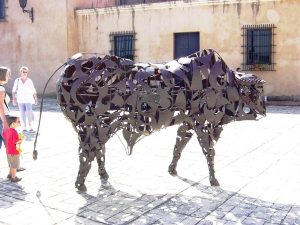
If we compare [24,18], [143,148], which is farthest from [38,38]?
[143,148]

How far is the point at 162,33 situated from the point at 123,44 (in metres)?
2.17

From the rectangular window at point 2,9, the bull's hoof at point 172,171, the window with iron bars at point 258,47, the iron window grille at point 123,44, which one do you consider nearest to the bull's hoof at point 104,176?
the bull's hoof at point 172,171

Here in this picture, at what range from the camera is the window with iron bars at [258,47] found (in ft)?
53.2

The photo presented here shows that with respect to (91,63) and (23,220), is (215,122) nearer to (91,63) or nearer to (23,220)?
(91,63)

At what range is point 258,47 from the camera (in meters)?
16.6

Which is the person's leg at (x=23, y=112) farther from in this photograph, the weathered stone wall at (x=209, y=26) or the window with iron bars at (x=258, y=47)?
the window with iron bars at (x=258, y=47)

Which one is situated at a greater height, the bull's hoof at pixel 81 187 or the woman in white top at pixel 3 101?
the woman in white top at pixel 3 101

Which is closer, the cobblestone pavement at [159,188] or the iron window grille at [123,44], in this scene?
the cobblestone pavement at [159,188]

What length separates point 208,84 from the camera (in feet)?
16.9

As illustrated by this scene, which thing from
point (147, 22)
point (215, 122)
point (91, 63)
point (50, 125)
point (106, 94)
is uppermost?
point (147, 22)

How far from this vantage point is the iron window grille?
18828mm

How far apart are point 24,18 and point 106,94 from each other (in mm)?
17537

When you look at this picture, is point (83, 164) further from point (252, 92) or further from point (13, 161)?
point (252, 92)

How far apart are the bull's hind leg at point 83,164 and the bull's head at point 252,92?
2140 millimetres
